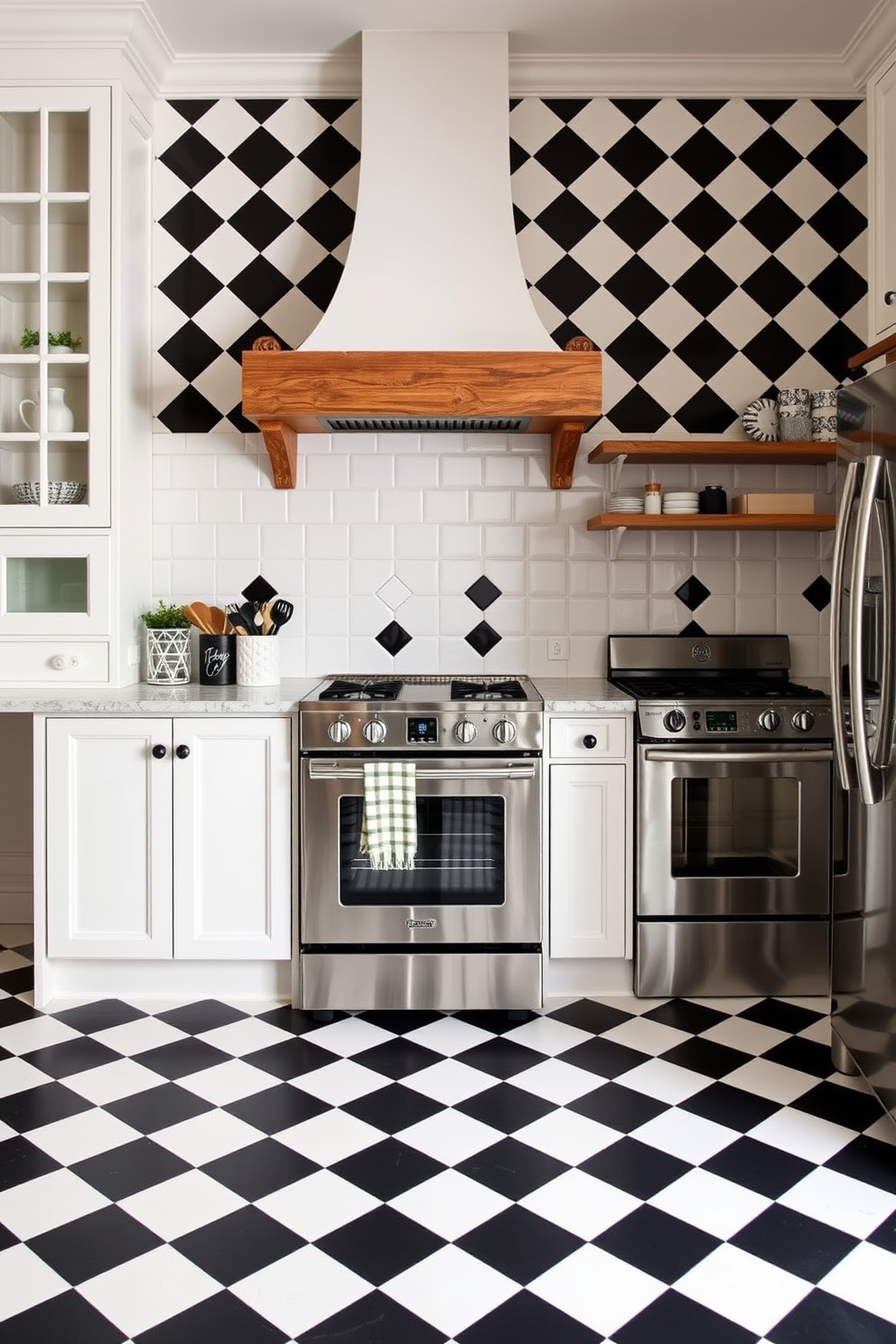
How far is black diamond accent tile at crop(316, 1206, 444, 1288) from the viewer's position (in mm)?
1844

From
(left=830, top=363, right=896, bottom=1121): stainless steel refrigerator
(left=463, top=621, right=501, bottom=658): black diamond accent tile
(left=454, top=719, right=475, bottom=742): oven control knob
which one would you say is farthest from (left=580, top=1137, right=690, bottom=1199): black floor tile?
(left=463, top=621, right=501, bottom=658): black diamond accent tile

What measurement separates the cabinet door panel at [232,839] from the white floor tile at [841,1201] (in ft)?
4.77

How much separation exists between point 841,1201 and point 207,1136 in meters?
1.27

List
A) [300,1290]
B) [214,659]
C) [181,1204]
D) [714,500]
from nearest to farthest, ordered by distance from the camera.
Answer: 1. [300,1290]
2. [181,1204]
3. [214,659]
4. [714,500]

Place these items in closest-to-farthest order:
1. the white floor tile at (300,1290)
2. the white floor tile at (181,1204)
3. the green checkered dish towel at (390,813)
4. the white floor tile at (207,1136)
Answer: the white floor tile at (300,1290)
the white floor tile at (181,1204)
the white floor tile at (207,1136)
the green checkered dish towel at (390,813)

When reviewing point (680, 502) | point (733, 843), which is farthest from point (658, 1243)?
point (680, 502)

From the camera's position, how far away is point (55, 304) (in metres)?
3.26

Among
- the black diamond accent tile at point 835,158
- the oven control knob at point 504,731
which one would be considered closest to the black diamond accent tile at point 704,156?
the black diamond accent tile at point 835,158

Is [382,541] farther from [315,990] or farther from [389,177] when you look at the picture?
[315,990]

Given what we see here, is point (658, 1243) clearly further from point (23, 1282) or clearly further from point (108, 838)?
point (108, 838)

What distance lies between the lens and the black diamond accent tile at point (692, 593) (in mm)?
3600

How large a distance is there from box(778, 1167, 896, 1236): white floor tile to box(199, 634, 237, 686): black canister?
209cm

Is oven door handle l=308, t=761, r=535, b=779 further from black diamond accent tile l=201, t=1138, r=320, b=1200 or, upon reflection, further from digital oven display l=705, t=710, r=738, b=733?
black diamond accent tile l=201, t=1138, r=320, b=1200

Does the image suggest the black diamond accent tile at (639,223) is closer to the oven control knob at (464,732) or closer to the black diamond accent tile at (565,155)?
the black diamond accent tile at (565,155)
